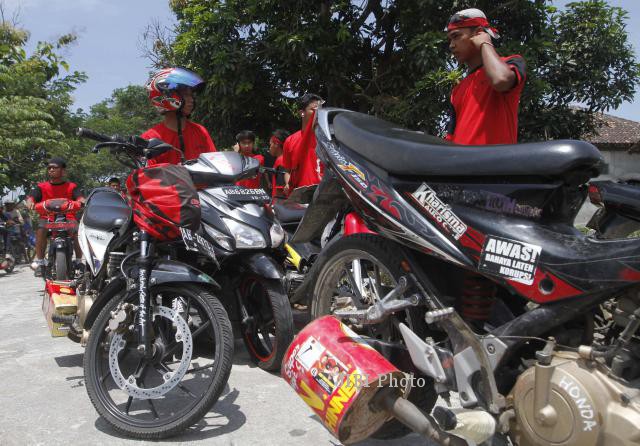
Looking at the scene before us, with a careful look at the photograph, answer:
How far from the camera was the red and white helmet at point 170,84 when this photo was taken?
3.40 meters

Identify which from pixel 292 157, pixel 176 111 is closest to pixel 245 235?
pixel 176 111

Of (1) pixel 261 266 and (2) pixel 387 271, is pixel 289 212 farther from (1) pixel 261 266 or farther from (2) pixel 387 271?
(2) pixel 387 271

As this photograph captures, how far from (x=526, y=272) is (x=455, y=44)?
1.42 meters

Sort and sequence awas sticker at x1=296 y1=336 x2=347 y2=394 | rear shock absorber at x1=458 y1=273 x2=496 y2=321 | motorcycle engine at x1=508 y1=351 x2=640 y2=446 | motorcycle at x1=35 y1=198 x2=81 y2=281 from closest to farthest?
motorcycle engine at x1=508 y1=351 x2=640 y2=446, awas sticker at x1=296 y1=336 x2=347 y2=394, rear shock absorber at x1=458 y1=273 x2=496 y2=321, motorcycle at x1=35 y1=198 x2=81 y2=281

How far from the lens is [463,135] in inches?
107

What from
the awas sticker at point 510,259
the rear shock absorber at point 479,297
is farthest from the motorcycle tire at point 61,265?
the awas sticker at point 510,259

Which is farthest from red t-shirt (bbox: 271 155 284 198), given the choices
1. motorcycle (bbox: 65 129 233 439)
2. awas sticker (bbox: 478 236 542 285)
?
awas sticker (bbox: 478 236 542 285)

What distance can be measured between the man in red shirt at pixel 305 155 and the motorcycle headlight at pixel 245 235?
1.73 m

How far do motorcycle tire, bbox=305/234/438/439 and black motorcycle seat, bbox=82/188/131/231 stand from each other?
1.66 m

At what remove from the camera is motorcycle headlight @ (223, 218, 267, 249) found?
3152 millimetres

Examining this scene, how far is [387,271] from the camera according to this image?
2119 millimetres

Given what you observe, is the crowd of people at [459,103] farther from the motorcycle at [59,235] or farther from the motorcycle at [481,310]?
the motorcycle at [59,235]

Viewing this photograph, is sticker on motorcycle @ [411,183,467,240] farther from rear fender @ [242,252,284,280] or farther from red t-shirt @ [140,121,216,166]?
red t-shirt @ [140,121,216,166]

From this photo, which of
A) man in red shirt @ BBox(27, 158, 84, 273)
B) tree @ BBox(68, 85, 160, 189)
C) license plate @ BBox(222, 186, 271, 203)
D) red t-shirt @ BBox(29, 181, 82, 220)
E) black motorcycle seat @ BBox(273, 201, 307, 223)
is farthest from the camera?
tree @ BBox(68, 85, 160, 189)
